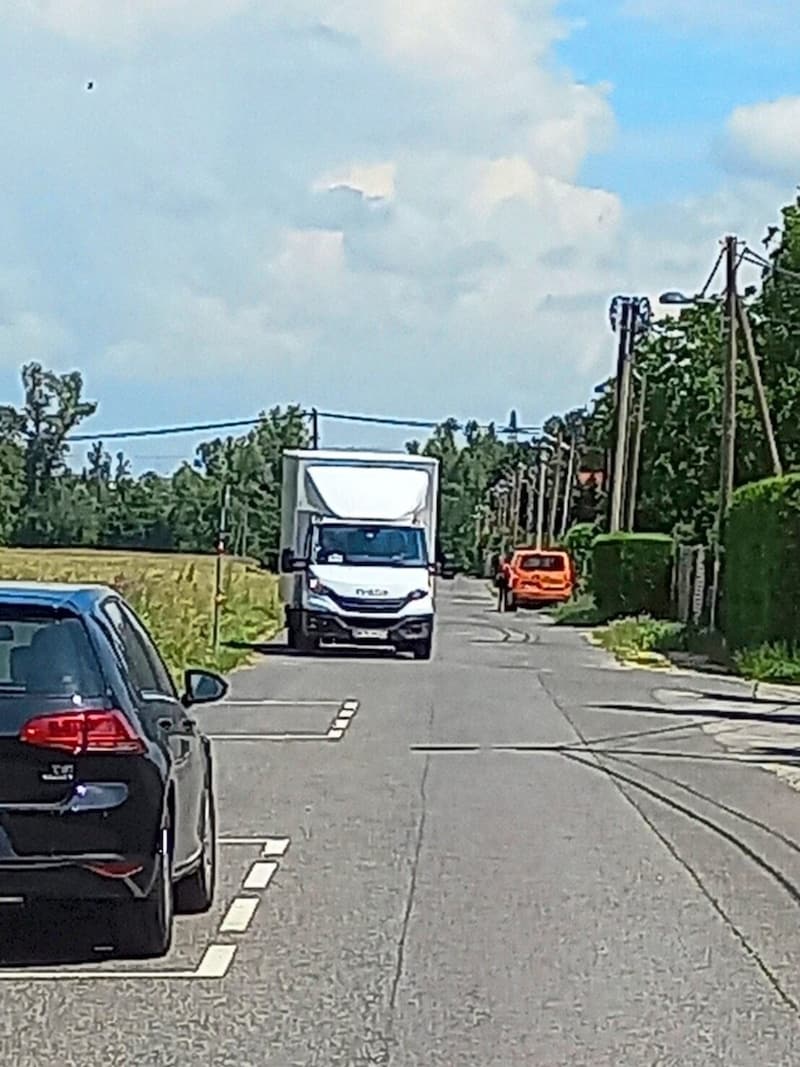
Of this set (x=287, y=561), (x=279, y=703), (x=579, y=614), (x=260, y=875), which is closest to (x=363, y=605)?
A: (x=287, y=561)

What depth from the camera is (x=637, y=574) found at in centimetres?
5581

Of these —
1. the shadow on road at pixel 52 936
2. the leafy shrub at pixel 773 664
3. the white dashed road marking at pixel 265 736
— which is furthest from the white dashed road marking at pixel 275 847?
the leafy shrub at pixel 773 664

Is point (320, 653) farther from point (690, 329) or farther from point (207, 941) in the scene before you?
point (690, 329)

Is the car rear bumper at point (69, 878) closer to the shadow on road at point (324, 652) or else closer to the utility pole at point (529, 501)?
the shadow on road at point (324, 652)

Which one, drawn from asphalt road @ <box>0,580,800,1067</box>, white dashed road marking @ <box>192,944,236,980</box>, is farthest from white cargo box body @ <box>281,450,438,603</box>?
white dashed road marking @ <box>192,944,236,980</box>

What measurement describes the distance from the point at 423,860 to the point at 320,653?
2382cm

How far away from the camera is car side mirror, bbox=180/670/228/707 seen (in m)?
11.9

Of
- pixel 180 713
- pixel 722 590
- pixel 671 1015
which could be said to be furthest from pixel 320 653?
pixel 671 1015

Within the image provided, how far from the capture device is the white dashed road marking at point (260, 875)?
39.9ft

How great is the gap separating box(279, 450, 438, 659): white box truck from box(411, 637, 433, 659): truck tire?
0.05ft

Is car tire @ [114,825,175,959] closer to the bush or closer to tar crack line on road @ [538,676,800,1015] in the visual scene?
tar crack line on road @ [538,676,800,1015]

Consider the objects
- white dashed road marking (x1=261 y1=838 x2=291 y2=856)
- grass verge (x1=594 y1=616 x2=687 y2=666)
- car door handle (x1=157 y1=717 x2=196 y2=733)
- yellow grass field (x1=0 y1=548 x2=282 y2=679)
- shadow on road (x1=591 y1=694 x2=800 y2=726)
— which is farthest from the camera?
grass verge (x1=594 y1=616 x2=687 y2=666)

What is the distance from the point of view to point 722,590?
41.0 m

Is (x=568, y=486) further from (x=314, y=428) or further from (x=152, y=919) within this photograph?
(x=152, y=919)
